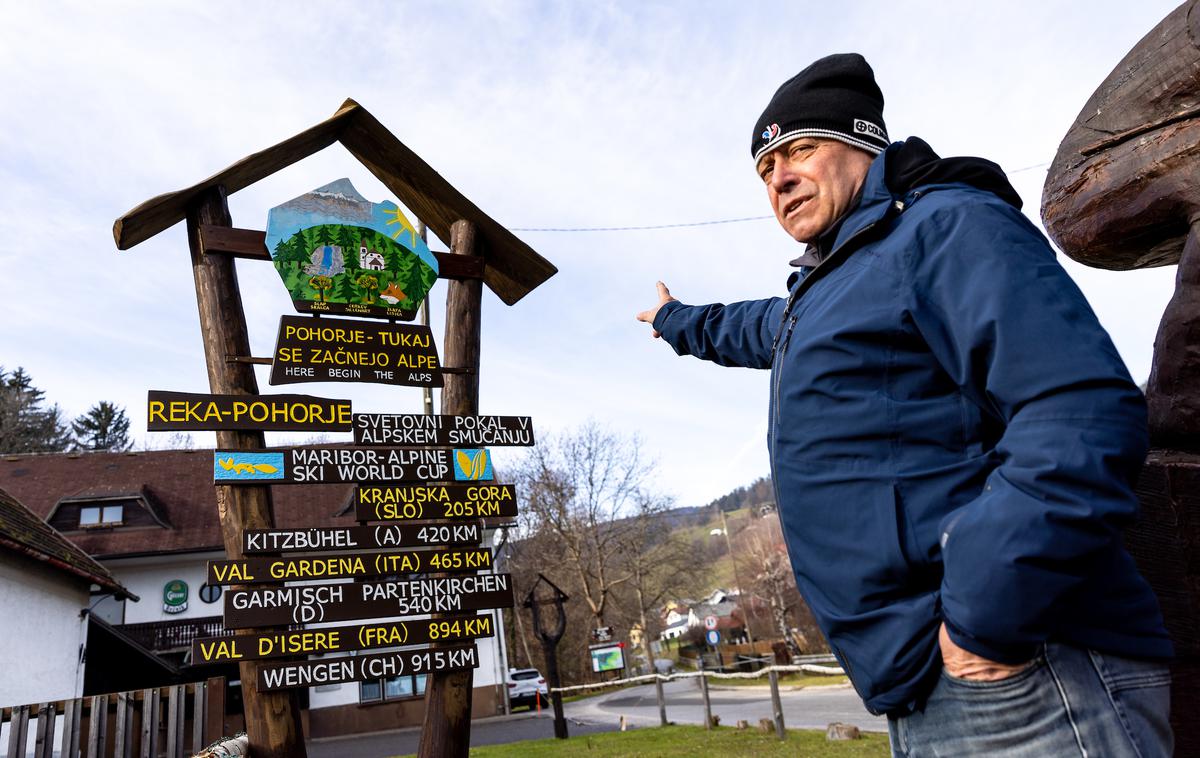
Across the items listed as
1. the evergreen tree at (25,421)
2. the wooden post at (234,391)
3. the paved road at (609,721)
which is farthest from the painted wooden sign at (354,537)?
the evergreen tree at (25,421)

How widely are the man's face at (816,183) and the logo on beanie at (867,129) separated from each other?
5 cm

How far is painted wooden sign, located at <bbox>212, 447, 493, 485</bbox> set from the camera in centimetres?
552

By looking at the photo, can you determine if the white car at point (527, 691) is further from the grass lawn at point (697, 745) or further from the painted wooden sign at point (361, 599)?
the painted wooden sign at point (361, 599)

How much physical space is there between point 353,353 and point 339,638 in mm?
2064

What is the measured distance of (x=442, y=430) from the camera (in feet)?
20.3

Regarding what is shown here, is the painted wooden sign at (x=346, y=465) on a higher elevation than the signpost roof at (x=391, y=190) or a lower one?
lower

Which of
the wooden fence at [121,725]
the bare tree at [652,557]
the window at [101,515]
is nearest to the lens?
the wooden fence at [121,725]

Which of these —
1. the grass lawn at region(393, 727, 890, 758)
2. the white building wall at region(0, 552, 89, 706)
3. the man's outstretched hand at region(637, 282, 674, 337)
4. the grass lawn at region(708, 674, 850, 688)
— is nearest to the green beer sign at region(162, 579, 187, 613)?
the white building wall at region(0, 552, 89, 706)

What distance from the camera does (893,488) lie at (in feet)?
4.96

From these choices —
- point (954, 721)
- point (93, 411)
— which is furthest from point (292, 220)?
point (93, 411)

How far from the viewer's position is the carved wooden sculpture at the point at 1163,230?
7.13 feet

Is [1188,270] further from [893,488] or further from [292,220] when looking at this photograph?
[292,220]

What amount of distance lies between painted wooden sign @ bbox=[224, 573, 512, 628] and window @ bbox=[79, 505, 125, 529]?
23.6 meters

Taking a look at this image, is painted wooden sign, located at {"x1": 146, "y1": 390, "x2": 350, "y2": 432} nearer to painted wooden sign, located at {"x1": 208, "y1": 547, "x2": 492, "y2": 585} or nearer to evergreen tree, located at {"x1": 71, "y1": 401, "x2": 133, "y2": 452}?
painted wooden sign, located at {"x1": 208, "y1": 547, "x2": 492, "y2": 585}
